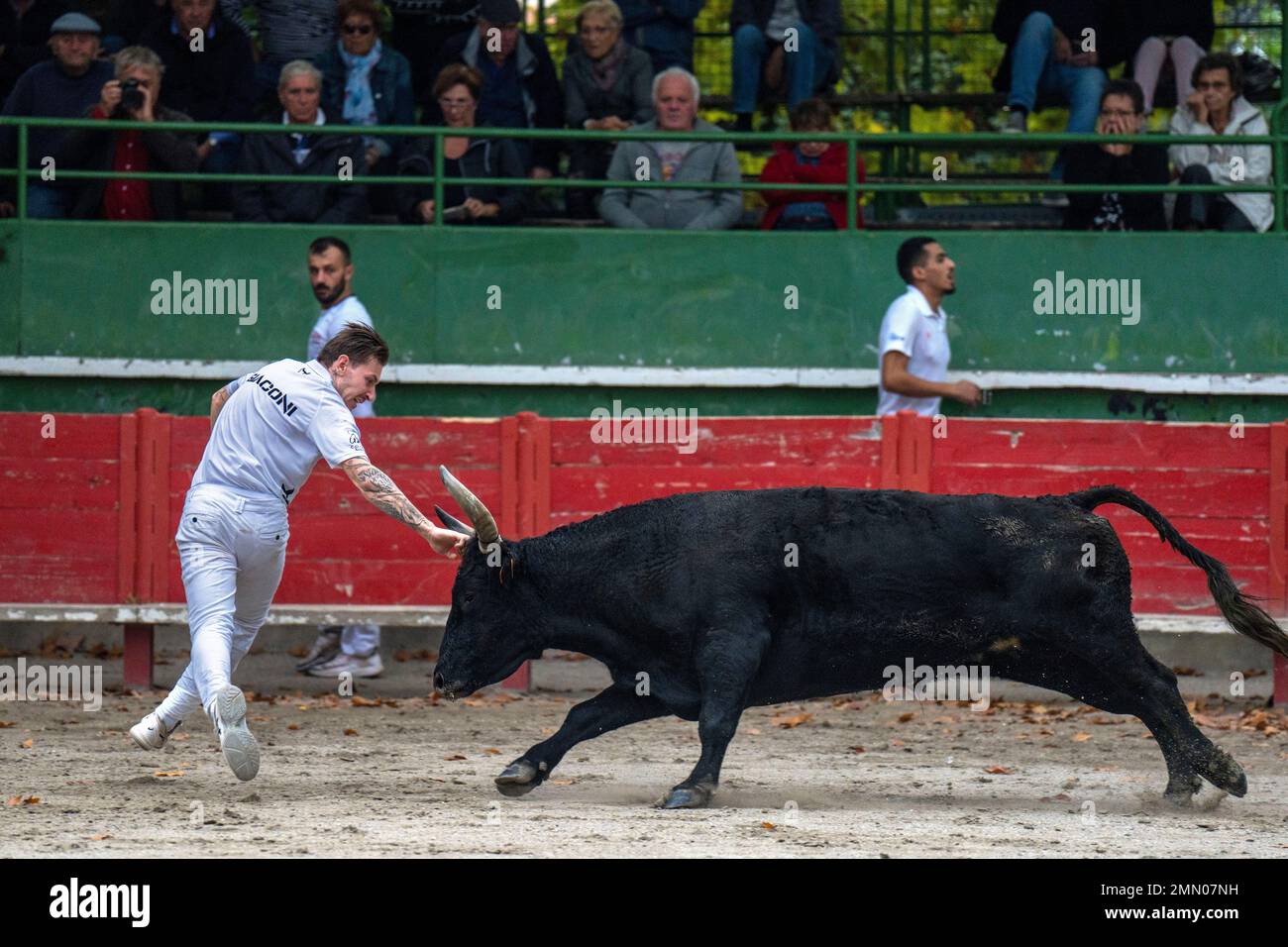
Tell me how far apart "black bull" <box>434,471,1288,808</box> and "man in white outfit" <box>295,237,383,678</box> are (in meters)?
2.90

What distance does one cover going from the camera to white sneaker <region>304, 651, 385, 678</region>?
35.2 ft

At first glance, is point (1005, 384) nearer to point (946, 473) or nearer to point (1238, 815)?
point (946, 473)

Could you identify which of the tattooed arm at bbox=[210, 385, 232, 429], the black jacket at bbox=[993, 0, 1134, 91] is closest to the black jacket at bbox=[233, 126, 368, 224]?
the black jacket at bbox=[993, 0, 1134, 91]

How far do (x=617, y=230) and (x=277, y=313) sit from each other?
205cm

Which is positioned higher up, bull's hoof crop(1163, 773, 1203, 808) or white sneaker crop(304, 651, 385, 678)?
bull's hoof crop(1163, 773, 1203, 808)

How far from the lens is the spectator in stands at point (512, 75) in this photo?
12.3 m

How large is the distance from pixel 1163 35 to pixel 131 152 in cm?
647

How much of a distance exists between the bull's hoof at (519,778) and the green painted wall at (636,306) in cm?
492

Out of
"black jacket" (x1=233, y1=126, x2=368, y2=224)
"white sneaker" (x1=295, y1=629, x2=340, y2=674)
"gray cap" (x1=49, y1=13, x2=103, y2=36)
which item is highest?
"gray cap" (x1=49, y1=13, x2=103, y2=36)

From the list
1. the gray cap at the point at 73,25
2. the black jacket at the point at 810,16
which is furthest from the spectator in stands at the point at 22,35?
the black jacket at the point at 810,16

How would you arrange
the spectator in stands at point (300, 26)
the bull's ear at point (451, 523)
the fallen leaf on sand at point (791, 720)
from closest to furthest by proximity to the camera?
the bull's ear at point (451, 523)
the fallen leaf on sand at point (791, 720)
the spectator in stands at point (300, 26)

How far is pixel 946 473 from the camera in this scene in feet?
34.4

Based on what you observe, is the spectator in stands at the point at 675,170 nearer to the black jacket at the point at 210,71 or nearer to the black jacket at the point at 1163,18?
the black jacket at the point at 210,71

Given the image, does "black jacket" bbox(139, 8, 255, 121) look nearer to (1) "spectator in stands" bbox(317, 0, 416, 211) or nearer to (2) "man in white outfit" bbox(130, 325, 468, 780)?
(1) "spectator in stands" bbox(317, 0, 416, 211)
